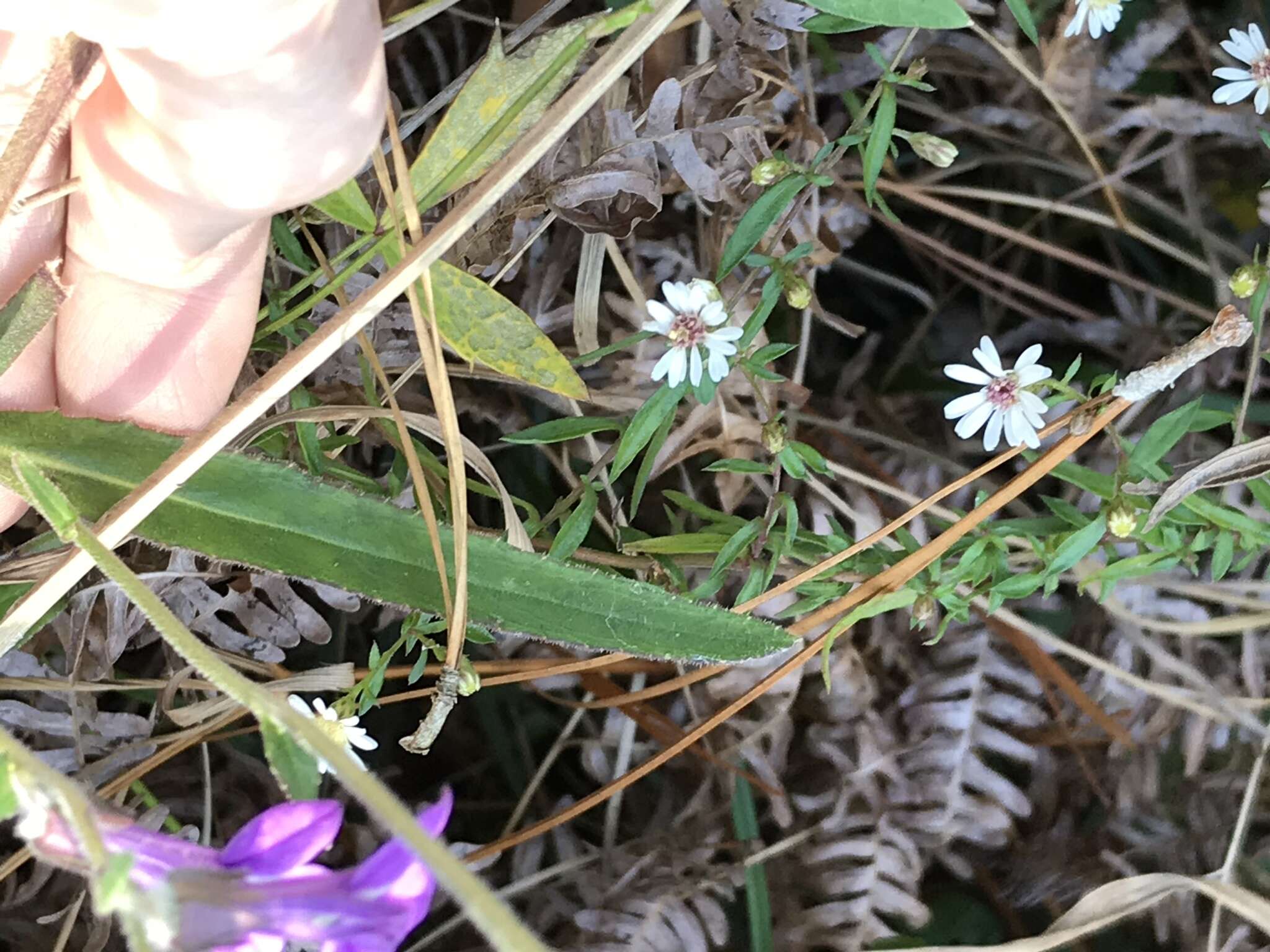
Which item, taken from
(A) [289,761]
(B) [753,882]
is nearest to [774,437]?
(A) [289,761]

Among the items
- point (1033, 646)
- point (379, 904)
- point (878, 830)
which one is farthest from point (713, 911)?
point (379, 904)

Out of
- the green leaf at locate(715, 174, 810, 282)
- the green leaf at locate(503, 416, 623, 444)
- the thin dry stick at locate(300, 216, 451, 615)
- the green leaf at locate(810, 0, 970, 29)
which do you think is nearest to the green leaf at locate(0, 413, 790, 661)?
the thin dry stick at locate(300, 216, 451, 615)

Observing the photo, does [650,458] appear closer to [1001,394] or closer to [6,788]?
[1001,394]

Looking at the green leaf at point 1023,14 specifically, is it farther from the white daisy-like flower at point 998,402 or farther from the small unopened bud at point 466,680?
A: the small unopened bud at point 466,680

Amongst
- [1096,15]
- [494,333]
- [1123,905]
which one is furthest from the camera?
[1123,905]

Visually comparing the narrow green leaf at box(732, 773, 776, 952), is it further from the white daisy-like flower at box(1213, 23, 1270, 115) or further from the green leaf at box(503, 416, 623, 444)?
the white daisy-like flower at box(1213, 23, 1270, 115)
